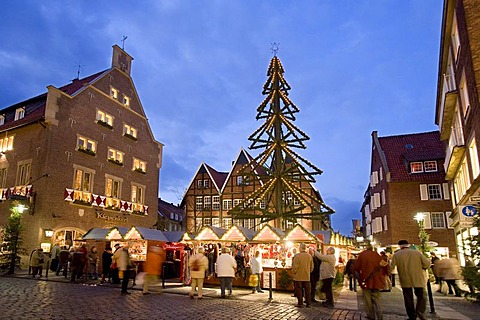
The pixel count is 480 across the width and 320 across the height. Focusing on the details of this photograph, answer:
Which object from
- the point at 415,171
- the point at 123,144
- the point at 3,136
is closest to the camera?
the point at 3,136

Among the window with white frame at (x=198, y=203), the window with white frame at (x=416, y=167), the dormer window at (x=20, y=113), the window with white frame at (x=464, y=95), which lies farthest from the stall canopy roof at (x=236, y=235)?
the window with white frame at (x=198, y=203)

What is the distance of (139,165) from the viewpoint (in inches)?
1294

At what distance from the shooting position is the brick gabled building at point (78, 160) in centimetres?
2422

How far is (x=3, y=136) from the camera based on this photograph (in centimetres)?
2833

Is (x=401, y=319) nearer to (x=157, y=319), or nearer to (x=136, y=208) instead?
(x=157, y=319)

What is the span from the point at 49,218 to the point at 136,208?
26.5 ft

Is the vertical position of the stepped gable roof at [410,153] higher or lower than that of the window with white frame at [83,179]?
higher

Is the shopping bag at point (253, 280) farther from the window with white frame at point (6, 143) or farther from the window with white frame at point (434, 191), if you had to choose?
the window with white frame at point (434, 191)

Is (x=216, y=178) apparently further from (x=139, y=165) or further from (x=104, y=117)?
(x=104, y=117)

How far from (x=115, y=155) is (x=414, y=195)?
25.6 metres

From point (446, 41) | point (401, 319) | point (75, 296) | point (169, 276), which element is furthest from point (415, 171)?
point (75, 296)

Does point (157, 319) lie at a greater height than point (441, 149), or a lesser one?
lesser

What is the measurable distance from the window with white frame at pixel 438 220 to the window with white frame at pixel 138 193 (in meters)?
24.7

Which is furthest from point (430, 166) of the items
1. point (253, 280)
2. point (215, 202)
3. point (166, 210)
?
point (166, 210)
